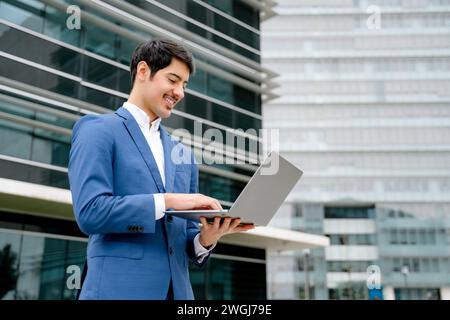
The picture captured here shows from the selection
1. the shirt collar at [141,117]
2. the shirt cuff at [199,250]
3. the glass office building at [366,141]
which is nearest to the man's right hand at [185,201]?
the shirt cuff at [199,250]

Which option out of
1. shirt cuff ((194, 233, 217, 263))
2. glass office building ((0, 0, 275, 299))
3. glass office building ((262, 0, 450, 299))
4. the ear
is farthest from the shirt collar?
glass office building ((262, 0, 450, 299))

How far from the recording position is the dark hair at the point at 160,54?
1.97m

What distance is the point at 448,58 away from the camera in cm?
4462

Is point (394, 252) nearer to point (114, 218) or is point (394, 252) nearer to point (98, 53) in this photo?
point (98, 53)

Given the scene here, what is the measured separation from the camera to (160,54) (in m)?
1.97

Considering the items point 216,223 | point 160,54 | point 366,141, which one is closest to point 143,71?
point 160,54

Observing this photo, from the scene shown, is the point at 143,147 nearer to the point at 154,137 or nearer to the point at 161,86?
the point at 154,137

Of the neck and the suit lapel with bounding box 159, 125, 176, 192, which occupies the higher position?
the neck

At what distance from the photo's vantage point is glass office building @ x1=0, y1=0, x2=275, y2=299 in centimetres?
1049

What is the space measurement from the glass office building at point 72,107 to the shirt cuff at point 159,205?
8.69m

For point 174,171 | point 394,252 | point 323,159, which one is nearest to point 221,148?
point 174,171

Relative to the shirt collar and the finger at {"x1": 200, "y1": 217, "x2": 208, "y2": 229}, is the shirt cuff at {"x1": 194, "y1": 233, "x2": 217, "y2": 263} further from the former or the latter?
the shirt collar

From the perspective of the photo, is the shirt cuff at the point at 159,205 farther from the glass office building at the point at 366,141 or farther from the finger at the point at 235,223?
the glass office building at the point at 366,141

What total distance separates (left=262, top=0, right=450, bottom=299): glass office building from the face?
142 ft
